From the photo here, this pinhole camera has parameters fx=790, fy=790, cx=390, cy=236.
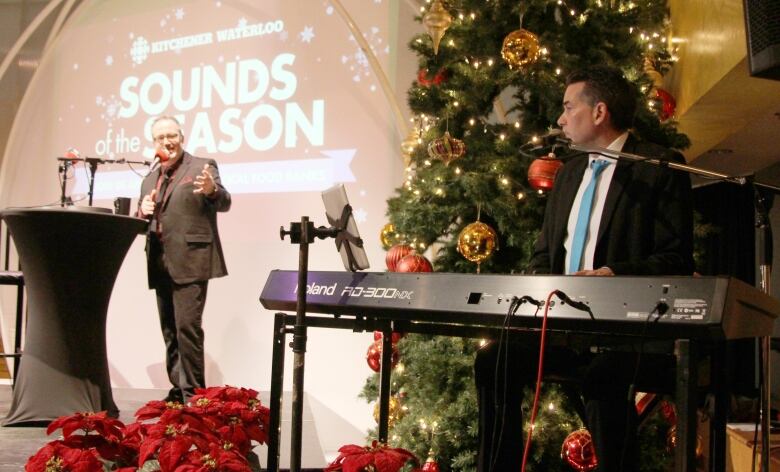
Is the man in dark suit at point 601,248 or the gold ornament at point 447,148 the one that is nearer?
the man in dark suit at point 601,248

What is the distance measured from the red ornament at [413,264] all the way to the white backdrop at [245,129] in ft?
4.83

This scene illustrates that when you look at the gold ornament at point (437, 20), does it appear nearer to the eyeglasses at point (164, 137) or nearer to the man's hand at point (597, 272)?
the eyeglasses at point (164, 137)

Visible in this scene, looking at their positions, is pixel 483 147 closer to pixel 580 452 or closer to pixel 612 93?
pixel 612 93

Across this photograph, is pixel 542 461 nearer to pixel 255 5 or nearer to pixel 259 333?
pixel 259 333

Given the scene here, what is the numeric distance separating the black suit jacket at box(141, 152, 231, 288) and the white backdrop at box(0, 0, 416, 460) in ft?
3.12

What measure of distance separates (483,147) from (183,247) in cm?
166

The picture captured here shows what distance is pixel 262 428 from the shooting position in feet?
8.51

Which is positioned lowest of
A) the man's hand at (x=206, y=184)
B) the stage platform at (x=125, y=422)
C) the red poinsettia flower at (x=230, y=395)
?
the stage platform at (x=125, y=422)

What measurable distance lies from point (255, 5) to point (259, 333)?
221 centimetres

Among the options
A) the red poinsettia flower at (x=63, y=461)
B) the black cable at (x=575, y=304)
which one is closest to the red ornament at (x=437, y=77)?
the black cable at (x=575, y=304)

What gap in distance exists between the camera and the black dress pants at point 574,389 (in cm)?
181

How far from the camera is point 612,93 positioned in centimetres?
221

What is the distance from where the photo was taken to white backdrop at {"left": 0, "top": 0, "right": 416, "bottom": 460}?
491 cm

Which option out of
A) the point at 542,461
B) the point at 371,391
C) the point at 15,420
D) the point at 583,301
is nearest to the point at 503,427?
the point at 583,301
